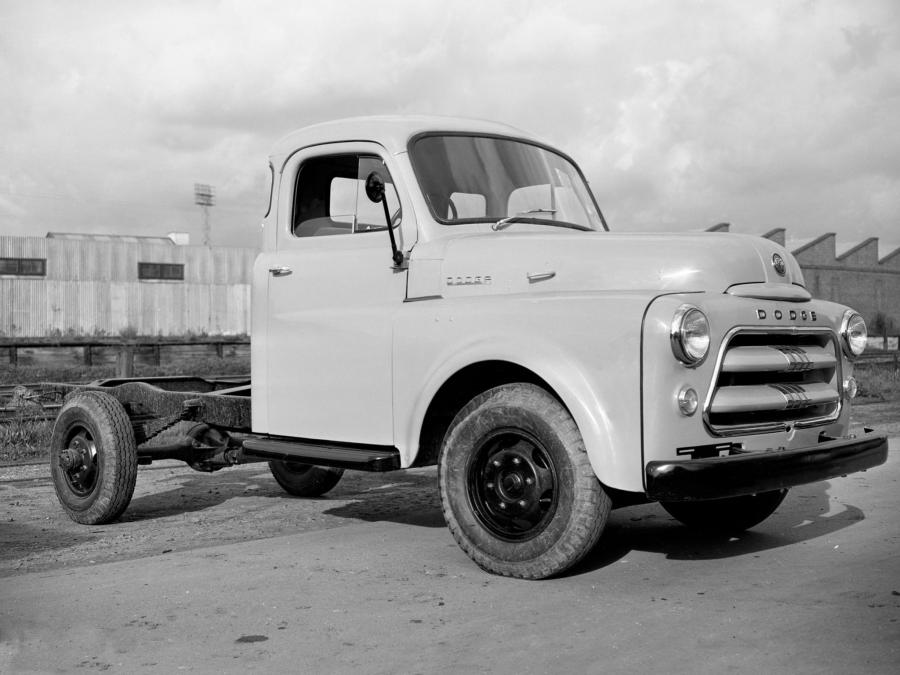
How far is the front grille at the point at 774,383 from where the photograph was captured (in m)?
4.66

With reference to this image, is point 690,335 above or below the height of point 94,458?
above

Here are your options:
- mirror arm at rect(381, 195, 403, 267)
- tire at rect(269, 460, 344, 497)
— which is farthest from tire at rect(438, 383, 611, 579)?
tire at rect(269, 460, 344, 497)

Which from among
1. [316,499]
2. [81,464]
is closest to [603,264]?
[316,499]

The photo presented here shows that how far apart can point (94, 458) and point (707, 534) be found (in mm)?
3893

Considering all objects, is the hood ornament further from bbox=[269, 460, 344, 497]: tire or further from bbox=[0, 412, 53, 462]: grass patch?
bbox=[0, 412, 53, 462]: grass patch

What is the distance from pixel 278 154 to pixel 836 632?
4132 millimetres

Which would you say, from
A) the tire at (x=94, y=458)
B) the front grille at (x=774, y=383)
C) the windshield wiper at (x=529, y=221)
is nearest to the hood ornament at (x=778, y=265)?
the front grille at (x=774, y=383)

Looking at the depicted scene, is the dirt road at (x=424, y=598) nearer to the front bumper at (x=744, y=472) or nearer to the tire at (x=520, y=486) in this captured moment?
the tire at (x=520, y=486)

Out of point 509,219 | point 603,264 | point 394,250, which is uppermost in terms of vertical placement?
point 509,219

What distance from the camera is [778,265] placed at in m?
5.20

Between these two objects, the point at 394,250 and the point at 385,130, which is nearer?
the point at 394,250

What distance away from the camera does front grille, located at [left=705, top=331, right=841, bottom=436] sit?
4.66m

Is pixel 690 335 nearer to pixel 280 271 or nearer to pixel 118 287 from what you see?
pixel 280 271

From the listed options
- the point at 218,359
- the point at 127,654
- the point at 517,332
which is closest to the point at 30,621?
the point at 127,654
